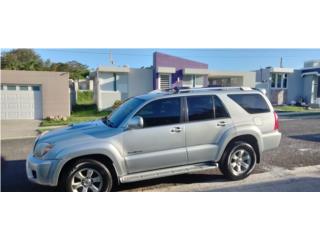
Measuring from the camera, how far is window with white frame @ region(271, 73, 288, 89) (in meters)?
26.5

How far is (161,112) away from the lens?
4.39 metres

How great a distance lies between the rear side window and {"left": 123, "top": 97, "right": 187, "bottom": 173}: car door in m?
1.27

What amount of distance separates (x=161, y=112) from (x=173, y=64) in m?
18.0

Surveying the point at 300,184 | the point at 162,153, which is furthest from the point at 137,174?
the point at 300,184

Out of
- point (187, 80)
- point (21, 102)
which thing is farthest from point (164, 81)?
point (21, 102)

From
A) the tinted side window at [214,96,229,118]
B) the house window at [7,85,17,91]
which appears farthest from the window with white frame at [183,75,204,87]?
the tinted side window at [214,96,229,118]

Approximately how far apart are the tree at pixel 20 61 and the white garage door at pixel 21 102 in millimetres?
11910

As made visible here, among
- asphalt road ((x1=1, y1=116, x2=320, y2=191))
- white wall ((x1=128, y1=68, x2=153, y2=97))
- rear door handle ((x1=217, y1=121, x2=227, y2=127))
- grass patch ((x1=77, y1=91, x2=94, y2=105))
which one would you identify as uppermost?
white wall ((x1=128, y1=68, x2=153, y2=97))

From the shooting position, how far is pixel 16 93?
51.6 ft

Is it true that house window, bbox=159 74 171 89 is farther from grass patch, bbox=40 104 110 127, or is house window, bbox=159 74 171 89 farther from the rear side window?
the rear side window

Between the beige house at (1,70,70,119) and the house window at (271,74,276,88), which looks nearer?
the beige house at (1,70,70,119)

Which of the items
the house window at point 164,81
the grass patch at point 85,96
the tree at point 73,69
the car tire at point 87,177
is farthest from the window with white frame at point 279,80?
the tree at point 73,69

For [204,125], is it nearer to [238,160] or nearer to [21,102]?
[238,160]

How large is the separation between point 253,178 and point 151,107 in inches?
97.1
